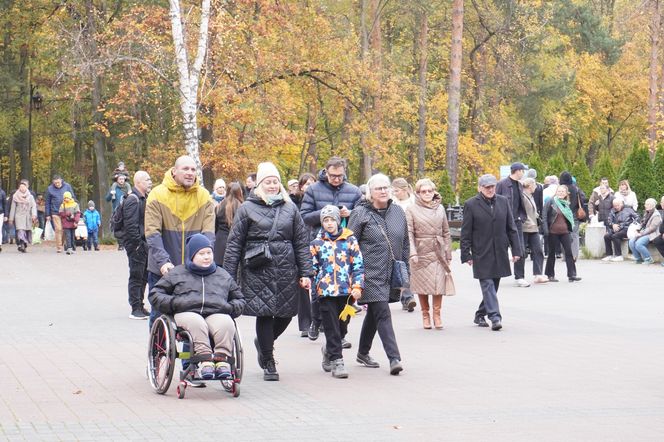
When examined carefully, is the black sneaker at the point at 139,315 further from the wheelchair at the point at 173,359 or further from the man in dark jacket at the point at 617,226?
the man in dark jacket at the point at 617,226

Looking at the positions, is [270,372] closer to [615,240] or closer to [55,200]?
[615,240]

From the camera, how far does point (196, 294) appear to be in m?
9.72

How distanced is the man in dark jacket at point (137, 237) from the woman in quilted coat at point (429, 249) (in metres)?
3.12

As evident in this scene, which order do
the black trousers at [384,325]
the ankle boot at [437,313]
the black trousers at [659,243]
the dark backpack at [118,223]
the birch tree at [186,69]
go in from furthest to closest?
the birch tree at [186,69] < the black trousers at [659,243] < the dark backpack at [118,223] < the ankle boot at [437,313] < the black trousers at [384,325]

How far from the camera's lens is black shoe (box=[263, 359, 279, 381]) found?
10484mm

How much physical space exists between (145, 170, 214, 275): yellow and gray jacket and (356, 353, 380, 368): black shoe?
6.02 ft

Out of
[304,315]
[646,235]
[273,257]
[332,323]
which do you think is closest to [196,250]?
[273,257]

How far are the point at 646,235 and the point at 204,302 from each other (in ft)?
57.6

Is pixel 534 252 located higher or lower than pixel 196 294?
higher

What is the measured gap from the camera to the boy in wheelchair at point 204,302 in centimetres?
955

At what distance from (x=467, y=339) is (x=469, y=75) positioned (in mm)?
44652

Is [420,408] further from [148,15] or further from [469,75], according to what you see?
[469,75]

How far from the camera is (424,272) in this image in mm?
14578

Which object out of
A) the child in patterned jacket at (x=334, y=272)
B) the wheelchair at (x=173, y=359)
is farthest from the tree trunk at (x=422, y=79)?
the wheelchair at (x=173, y=359)
